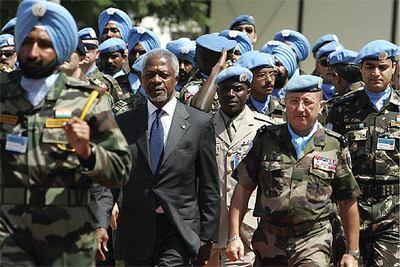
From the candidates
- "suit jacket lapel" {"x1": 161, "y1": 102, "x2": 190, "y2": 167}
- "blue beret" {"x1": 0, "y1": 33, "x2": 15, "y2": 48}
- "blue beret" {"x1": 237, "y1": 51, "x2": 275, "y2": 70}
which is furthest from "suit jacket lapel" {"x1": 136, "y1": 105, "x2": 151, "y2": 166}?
"blue beret" {"x1": 0, "y1": 33, "x2": 15, "y2": 48}

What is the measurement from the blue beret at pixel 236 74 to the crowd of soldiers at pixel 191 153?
0.05 ft

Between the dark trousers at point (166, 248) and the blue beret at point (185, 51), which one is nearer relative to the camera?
the dark trousers at point (166, 248)

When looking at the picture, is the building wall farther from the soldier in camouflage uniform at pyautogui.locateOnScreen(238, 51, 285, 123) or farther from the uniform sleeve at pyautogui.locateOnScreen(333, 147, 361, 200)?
the uniform sleeve at pyautogui.locateOnScreen(333, 147, 361, 200)

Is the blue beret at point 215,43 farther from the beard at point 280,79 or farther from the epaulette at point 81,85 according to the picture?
the epaulette at point 81,85

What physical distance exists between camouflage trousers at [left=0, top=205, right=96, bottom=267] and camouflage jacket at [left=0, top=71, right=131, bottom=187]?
0.52 ft

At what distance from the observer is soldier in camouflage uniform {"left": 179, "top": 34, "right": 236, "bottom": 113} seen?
10.3m

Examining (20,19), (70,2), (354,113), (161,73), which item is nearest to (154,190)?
(161,73)

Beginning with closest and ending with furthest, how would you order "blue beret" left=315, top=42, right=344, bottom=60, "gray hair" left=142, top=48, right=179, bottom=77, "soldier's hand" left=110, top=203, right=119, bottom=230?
"gray hair" left=142, top=48, right=179, bottom=77
"soldier's hand" left=110, top=203, right=119, bottom=230
"blue beret" left=315, top=42, right=344, bottom=60

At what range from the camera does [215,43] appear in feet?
37.9

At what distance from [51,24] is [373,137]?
14.6 feet

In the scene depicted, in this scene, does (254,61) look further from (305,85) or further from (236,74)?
(305,85)

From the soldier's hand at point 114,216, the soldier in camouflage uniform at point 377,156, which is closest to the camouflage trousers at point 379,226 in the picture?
the soldier in camouflage uniform at point 377,156

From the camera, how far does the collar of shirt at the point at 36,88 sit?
21.0 ft

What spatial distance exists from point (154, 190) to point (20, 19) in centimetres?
214
